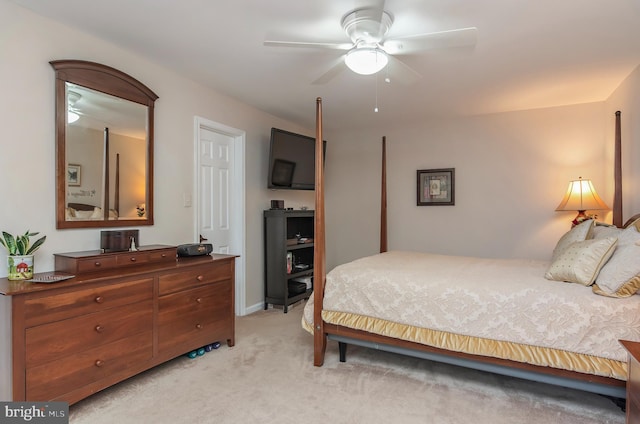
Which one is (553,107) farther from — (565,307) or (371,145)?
(565,307)

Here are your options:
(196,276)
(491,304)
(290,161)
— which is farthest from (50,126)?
(491,304)

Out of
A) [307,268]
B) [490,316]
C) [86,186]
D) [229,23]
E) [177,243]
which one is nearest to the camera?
[490,316]

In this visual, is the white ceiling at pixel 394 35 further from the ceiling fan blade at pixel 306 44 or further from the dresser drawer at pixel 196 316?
the dresser drawer at pixel 196 316

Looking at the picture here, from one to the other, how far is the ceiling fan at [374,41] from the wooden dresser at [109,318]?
1705 millimetres

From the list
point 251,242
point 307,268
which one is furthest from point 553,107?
point 251,242

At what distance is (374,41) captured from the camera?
2311mm

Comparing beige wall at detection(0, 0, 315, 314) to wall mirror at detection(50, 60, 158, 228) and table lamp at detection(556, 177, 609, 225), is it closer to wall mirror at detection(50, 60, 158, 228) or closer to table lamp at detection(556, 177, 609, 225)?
wall mirror at detection(50, 60, 158, 228)

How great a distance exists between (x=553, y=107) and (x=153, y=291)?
14.7ft

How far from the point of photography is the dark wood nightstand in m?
1.41

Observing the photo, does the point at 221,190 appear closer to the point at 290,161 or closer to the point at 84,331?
the point at 290,161

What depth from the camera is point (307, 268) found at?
4.68 m

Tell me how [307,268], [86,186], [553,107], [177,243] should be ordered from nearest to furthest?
[86,186], [177,243], [553,107], [307,268]

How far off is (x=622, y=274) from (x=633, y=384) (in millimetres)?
734

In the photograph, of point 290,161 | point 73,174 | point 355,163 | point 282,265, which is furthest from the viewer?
point 355,163
